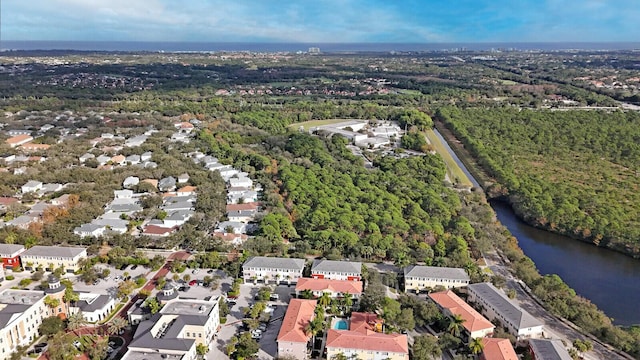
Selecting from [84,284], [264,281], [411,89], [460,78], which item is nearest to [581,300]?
[264,281]

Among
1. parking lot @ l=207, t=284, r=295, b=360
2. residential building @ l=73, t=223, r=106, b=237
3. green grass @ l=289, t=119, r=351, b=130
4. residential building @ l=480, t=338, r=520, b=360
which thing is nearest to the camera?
residential building @ l=480, t=338, r=520, b=360

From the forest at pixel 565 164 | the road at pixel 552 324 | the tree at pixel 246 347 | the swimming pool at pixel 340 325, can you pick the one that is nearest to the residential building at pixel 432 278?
the road at pixel 552 324

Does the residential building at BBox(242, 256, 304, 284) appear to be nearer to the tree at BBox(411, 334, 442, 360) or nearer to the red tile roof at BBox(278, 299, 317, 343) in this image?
the red tile roof at BBox(278, 299, 317, 343)

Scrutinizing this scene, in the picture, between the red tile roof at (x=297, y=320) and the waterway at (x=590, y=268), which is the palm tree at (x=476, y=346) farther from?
the waterway at (x=590, y=268)

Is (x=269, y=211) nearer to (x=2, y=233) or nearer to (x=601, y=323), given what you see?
(x=2, y=233)

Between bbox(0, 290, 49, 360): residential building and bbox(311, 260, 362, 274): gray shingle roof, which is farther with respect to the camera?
bbox(311, 260, 362, 274): gray shingle roof

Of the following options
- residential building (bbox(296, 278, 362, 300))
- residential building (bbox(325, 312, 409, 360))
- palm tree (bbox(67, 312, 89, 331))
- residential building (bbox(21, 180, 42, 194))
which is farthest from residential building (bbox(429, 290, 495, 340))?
residential building (bbox(21, 180, 42, 194))
